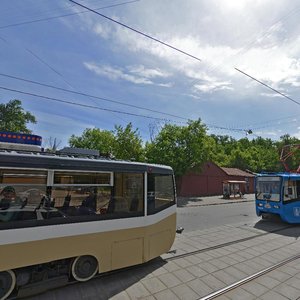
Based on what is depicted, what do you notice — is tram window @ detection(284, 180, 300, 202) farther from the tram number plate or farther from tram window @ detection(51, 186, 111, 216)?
tram window @ detection(51, 186, 111, 216)

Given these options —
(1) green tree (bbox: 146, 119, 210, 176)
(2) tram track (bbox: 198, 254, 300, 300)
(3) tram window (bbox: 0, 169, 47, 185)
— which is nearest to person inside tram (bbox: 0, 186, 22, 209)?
(3) tram window (bbox: 0, 169, 47, 185)

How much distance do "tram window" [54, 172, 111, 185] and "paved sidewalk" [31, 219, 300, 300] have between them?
1.94 meters

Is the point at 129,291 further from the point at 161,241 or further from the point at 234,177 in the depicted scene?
the point at 234,177

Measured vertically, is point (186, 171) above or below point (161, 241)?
above

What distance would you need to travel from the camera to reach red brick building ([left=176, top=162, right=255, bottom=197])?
24.9m

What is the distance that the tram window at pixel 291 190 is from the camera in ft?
32.7

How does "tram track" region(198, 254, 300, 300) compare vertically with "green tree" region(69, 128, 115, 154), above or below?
below

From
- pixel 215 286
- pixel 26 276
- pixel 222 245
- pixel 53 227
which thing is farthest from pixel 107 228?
pixel 222 245

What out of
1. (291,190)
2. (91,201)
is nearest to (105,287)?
(91,201)

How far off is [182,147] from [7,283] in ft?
66.0

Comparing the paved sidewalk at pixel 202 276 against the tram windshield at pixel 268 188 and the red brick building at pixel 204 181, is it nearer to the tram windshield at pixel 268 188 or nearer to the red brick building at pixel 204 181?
the tram windshield at pixel 268 188

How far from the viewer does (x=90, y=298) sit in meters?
3.94

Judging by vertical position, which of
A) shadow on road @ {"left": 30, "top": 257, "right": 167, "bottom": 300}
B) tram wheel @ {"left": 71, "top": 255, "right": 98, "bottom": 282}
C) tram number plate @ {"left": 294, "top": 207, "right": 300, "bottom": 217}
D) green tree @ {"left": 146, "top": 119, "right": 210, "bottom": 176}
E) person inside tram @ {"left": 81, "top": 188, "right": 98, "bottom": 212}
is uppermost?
green tree @ {"left": 146, "top": 119, "right": 210, "bottom": 176}

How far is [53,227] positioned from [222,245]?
5.28m
